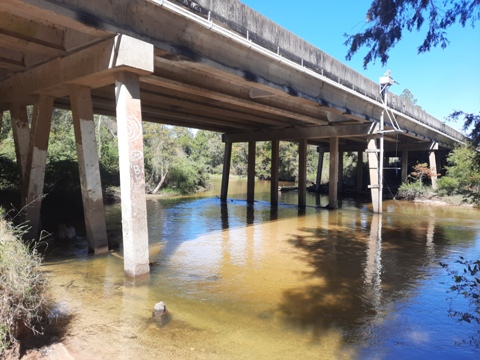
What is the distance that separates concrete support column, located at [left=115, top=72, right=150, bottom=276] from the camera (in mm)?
5891

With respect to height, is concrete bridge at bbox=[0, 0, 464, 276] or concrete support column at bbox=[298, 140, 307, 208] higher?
concrete bridge at bbox=[0, 0, 464, 276]

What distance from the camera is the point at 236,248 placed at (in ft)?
29.4

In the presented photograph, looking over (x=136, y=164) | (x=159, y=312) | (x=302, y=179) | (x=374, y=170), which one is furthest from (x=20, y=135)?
(x=374, y=170)

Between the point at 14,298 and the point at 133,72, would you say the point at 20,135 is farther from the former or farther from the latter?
the point at 14,298


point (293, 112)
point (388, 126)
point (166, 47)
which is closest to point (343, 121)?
point (388, 126)

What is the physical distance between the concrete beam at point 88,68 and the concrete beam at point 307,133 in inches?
460

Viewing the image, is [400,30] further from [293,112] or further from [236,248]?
[293,112]

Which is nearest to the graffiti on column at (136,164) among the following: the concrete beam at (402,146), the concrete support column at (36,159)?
the concrete support column at (36,159)

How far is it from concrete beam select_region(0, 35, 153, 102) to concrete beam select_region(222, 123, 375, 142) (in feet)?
38.3

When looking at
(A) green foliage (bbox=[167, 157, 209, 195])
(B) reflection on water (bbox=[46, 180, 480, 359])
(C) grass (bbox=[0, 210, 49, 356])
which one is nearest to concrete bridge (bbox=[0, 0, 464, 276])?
(B) reflection on water (bbox=[46, 180, 480, 359])

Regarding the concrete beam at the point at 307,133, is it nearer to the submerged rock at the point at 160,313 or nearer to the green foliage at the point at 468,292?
the green foliage at the point at 468,292

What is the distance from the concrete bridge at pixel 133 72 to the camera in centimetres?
576

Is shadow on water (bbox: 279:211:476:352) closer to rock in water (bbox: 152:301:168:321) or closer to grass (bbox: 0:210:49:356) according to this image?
rock in water (bbox: 152:301:168:321)

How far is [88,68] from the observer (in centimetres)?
629
